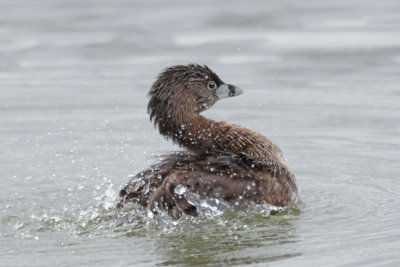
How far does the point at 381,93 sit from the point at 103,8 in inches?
227

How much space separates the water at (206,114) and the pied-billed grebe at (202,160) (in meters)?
0.18

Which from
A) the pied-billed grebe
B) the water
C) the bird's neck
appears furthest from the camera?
the bird's neck

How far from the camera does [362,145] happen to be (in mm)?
11023

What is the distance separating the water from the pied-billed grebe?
0.59 ft

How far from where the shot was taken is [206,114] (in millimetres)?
12570

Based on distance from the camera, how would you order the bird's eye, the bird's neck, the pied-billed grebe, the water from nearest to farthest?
the water → the pied-billed grebe → the bird's neck → the bird's eye

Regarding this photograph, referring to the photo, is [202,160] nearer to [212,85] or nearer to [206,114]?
[212,85]

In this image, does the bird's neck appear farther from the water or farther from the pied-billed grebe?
the water

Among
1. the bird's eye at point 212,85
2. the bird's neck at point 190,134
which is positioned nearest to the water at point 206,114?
the bird's neck at point 190,134

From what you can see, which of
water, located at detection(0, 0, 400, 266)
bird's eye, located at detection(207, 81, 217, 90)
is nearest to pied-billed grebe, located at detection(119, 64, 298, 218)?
bird's eye, located at detection(207, 81, 217, 90)

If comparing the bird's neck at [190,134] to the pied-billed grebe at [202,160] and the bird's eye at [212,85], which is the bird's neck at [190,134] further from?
the bird's eye at [212,85]

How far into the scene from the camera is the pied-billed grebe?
28.1 feet

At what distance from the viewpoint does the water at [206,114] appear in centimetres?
811

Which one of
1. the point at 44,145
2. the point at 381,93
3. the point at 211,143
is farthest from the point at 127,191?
the point at 381,93
